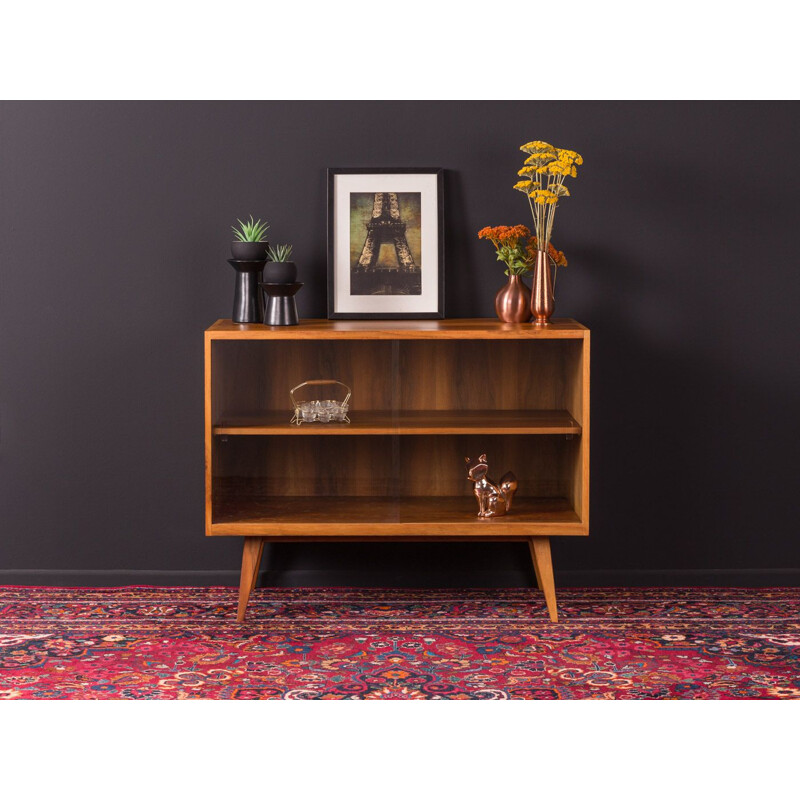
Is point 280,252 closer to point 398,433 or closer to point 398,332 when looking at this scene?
point 398,332

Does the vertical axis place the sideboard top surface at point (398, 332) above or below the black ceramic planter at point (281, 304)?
below

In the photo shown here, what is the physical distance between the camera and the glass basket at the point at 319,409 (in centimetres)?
439

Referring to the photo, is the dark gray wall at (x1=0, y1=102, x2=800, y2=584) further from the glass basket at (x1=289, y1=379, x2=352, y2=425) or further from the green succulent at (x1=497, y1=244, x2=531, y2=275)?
the glass basket at (x1=289, y1=379, x2=352, y2=425)

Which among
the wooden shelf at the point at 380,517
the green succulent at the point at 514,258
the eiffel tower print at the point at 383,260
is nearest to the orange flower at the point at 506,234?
the green succulent at the point at 514,258

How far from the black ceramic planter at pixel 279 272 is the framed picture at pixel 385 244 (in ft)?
0.97

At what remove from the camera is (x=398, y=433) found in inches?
169

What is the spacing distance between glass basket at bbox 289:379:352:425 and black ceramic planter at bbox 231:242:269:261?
0.55 metres

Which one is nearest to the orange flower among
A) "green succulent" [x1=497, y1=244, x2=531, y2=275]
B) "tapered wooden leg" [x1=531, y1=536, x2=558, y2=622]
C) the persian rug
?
"green succulent" [x1=497, y1=244, x2=531, y2=275]

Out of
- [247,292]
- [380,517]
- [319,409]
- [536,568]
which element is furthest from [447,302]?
[536,568]

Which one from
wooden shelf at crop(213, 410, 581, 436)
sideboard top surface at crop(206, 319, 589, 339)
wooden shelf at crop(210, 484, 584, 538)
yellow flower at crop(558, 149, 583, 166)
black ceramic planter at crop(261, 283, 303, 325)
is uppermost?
yellow flower at crop(558, 149, 583, 166)

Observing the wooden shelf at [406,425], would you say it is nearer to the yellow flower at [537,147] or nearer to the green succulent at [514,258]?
the green succulent at [514,258]

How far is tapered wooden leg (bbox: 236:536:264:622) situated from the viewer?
4.30 meters

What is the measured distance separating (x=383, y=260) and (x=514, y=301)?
61cm

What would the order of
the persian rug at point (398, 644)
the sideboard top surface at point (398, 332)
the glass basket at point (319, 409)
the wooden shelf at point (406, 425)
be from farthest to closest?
the glass basket at point (319, 409) → the wooden shelf at point (406, 425) → the sideboard top surface at point (398, 332) → the persian rug at point (398, 644)
